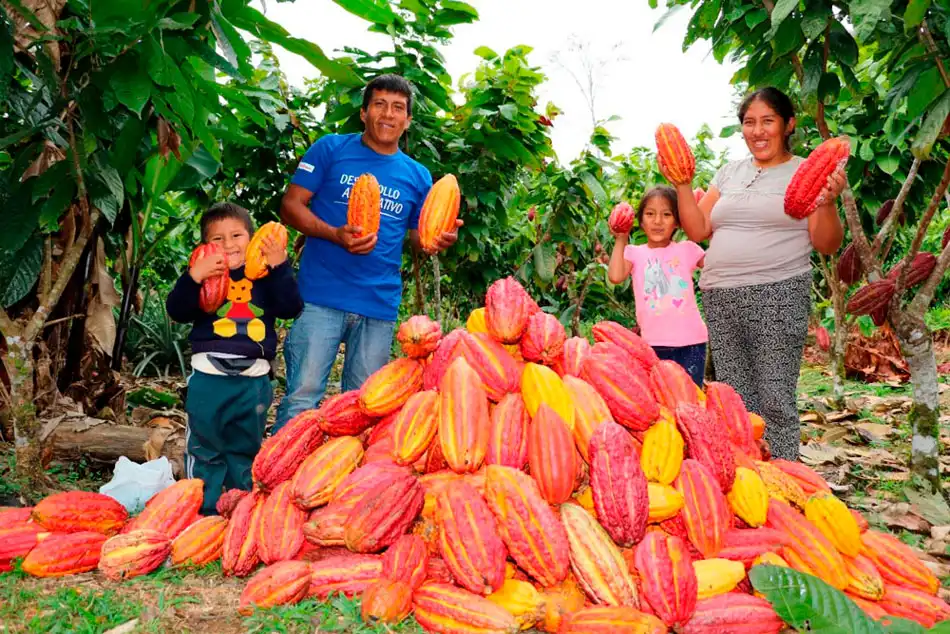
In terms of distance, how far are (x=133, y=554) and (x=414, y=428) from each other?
72 centimetres

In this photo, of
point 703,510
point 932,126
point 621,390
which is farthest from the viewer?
point 932,126

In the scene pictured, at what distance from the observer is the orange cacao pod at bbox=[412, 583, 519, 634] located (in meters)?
1.26

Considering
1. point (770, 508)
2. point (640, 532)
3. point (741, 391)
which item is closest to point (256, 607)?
point (640, 532)

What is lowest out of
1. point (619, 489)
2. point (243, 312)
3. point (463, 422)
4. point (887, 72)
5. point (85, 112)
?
point (619, 489)

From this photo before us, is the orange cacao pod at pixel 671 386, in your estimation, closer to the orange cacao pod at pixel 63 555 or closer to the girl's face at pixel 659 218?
the girl's face at pixel 659 218

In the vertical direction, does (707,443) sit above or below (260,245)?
below

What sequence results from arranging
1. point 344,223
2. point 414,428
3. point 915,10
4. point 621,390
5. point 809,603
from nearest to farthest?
point 809,603 → point 414,428 → point 621,390 → point 915,10 → point 344,223

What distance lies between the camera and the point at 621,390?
1725 millimetres

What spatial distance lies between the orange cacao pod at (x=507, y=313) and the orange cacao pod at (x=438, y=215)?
0.53 m

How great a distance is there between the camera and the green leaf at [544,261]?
5113 millimetres

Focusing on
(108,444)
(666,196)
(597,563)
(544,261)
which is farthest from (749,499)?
(544,261)

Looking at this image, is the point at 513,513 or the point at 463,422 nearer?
the point at 513,513

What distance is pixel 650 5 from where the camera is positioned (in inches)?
125

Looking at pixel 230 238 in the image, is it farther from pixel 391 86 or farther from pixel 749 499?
pixel 749 499
